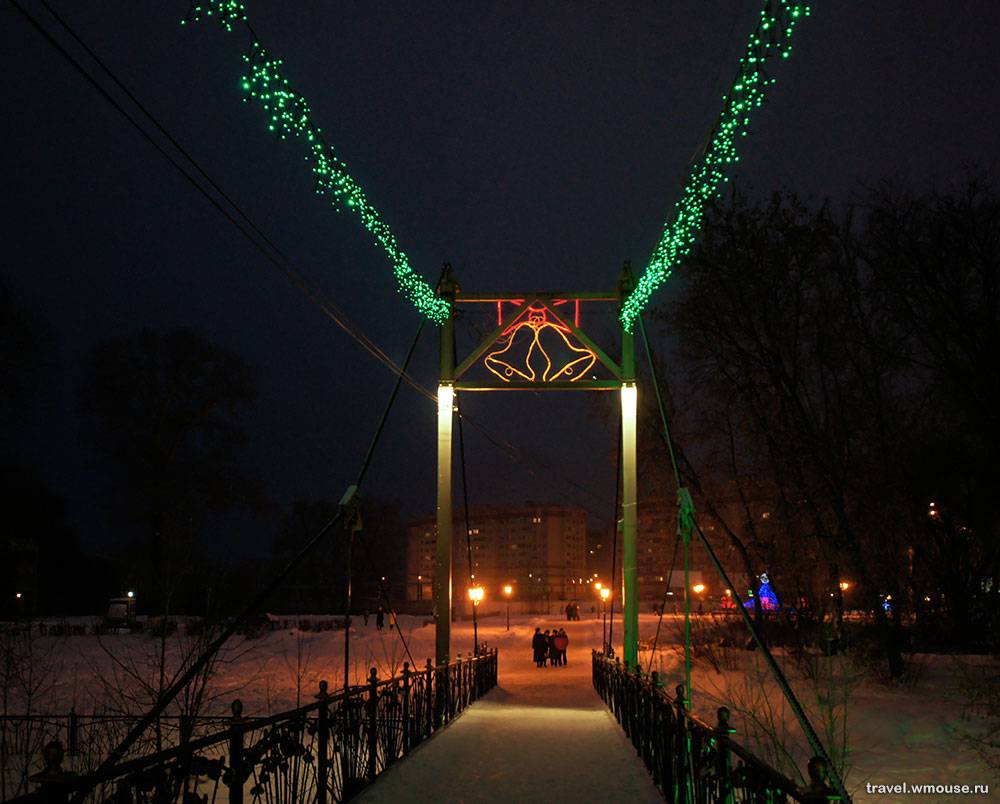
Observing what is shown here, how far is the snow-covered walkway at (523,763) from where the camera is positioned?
A: 6.63 meters

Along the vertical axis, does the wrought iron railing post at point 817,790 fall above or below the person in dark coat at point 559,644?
above

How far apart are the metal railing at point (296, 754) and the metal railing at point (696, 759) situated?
2.09 meters

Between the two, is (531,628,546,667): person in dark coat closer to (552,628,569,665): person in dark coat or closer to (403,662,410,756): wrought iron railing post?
(552,628,569,665): person in dark coat

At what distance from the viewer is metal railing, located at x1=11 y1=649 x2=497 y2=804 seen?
3.59 meters

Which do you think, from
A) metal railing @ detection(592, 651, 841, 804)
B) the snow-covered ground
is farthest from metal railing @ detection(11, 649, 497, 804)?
metal railing @ detection(592, 651, 841, 804)

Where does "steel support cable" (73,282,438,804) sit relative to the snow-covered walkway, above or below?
above

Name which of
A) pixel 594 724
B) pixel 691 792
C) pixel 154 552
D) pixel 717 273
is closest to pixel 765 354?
pixel 717 273

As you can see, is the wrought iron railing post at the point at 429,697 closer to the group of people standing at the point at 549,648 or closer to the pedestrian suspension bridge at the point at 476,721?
the pedestrian suspension bridge at the point at 476,721

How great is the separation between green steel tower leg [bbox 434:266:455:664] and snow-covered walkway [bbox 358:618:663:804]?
49.1 inches

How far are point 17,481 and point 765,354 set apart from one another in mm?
20666

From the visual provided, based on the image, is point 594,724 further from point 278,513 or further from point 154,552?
point 278,513

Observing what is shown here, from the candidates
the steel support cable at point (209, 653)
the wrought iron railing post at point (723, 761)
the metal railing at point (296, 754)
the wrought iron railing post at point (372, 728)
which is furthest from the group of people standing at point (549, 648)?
the wrought iron railing post at point (723, 761)

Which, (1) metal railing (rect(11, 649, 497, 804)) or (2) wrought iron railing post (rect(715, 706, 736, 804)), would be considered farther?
(2) wrought iron railing post (rect(715, 706, 736, 804))

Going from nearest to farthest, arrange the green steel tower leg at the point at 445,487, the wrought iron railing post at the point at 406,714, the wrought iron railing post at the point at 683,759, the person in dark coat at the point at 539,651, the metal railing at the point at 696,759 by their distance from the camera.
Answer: the metal railing at the point at 696,759 < the wrought iron railing post at the point at 683,759 < the wrought iron railing post at the point at 406,714 < the green steel tower leg at the point at 445,487 < the person in dark coat at the point at 539,651
